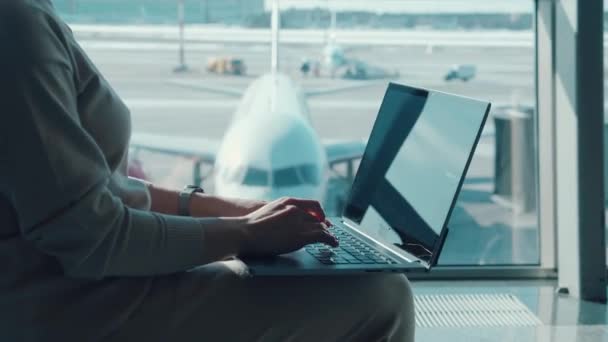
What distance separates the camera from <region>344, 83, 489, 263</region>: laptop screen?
115 centimetres

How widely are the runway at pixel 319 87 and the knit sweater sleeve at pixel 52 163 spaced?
4.02 m

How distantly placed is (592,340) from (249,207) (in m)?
1.50

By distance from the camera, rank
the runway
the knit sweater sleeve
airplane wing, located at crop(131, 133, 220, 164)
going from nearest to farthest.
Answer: the knit sweater sleeve, the runway, airplane wing, located at crop(131, 133, 220, 164)

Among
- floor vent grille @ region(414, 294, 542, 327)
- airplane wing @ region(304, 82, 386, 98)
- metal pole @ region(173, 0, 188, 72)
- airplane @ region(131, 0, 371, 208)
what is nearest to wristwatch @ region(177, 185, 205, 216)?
floor vent grille @ region(414, 294, 542, 327)

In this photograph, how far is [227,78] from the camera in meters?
10.1

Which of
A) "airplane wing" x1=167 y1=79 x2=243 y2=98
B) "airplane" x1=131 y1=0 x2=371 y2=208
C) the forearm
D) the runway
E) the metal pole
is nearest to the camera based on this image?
the forearm

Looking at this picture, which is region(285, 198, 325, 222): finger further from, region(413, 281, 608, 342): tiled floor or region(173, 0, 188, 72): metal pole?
region(173, 0, 188, 72): metal pole

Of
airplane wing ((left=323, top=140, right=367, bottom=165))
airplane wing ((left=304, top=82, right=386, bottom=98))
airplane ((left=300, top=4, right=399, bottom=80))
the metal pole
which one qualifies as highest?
the metal pole

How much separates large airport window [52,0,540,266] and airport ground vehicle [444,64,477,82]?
0.03m

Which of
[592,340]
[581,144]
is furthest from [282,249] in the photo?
[581,144]

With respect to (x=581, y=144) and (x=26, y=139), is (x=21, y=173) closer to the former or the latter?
(x=26, y=139)

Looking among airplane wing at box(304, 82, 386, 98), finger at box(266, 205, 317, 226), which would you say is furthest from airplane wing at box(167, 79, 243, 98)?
finger at box(266, 205, 317, 226)

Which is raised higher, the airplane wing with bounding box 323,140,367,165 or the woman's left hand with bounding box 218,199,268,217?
the woman's left hand with bounding box 218,199,268,217

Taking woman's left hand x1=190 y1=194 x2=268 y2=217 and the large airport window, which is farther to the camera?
the large airport window
